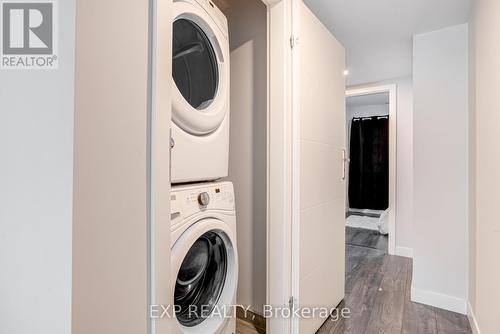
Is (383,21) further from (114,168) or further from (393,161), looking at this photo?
(114,168)

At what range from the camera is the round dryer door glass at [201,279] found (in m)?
1.20

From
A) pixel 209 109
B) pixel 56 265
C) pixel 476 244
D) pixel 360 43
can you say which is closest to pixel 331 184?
pixel 476 244

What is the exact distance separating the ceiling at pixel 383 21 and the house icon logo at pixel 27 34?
1.68 metres

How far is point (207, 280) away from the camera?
1335 millimetres

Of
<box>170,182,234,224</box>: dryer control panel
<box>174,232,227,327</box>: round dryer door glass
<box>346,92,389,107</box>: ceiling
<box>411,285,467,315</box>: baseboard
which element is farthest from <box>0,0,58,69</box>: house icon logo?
<box>346,92,389,107</box>: ceiling

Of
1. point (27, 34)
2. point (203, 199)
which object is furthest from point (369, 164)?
point (27, 34)

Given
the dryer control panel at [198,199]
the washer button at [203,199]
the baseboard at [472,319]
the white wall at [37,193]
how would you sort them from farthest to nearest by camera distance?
the baseboard at [472,319]
the washer button at [203,199]
the dryer control panel at [198,199]
the white wall at [37,193]

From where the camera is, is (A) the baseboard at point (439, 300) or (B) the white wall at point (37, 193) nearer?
(B) the white wall at point (37, 193)

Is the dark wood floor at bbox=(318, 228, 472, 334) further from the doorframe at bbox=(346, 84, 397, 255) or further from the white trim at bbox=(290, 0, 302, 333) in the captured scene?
the white trim at bbox=(290, 0, 302, 333)

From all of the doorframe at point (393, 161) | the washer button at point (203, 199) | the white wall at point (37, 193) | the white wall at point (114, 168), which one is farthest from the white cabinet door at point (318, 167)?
the doorframe at point (393, 161)

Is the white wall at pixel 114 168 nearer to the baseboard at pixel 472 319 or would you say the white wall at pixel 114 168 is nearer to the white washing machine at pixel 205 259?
the white washing machine at pixel 205 259

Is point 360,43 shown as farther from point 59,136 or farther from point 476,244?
point 59,136

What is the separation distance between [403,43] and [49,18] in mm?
2634

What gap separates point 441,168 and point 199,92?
77.3 inches
